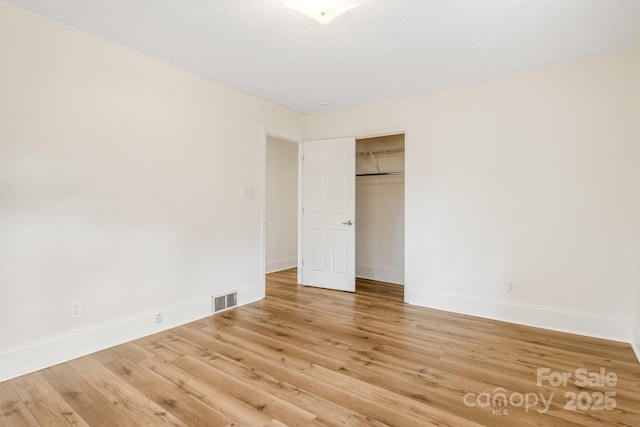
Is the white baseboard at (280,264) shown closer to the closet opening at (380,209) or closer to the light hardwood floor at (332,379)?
the closet opening at (380,209)

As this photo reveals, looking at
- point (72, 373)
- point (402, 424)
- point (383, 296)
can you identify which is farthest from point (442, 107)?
point (72, 373)

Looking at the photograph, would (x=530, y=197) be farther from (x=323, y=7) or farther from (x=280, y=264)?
(x=280, y=264)

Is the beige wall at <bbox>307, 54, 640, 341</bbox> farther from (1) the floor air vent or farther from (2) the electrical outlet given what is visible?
(2) the electrical outlet

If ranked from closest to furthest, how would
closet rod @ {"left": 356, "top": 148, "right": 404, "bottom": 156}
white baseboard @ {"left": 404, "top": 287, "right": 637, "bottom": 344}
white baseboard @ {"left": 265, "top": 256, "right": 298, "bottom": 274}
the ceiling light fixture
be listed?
the ceiling light fixture → white baseboard @ {"left": 404, "top": 287, "right": 637, "bottom": 344} → closet rod @ {"left": 356, "top": 148, "right": 404, "bottom": 156} → white baseboard @ {"left": 265, "top": 256, "right": 298, "bottom": 274}

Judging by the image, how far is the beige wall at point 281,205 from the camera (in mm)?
5762

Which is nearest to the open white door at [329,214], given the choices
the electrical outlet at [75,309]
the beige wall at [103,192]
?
the beige wall at [103,192]

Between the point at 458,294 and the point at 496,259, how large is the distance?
567mm

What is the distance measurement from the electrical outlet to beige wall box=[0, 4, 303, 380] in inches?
1.3

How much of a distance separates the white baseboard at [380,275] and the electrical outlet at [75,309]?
12.7 feet

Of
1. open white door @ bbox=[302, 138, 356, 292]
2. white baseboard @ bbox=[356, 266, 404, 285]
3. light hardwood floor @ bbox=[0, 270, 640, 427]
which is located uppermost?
open white door @ bbox=[302, 138, 356, 292]

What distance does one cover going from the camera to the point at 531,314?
3176 mm

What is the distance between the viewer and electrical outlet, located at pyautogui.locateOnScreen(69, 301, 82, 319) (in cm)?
246

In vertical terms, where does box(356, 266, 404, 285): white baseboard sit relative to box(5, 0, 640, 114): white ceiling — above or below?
below

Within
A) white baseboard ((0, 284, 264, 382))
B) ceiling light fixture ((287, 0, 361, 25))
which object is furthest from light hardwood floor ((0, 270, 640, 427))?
ceiling light fixture ((287, 0, 361, 25))
